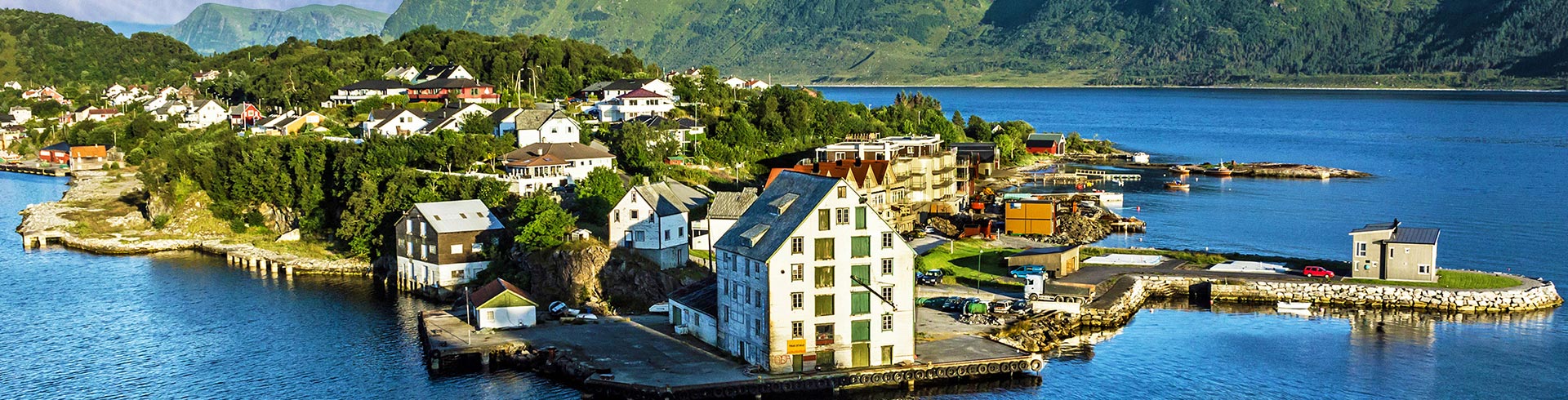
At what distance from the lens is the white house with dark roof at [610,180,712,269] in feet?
192

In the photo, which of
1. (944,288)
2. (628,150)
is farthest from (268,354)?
(628,150)

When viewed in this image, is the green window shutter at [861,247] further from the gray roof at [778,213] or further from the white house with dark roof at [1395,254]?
the white house with dark roof at [1395,254]

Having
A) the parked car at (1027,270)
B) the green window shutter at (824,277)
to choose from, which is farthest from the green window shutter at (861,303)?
the parked car at (1027,270)

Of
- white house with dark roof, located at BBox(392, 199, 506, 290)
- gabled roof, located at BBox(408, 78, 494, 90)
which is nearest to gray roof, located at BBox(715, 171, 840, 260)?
white house with dark roof, located at BBox(392, 199, 506, 290)

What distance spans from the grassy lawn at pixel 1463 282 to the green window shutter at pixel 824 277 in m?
27.0


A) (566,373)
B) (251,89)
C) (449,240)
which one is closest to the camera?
(566,373)

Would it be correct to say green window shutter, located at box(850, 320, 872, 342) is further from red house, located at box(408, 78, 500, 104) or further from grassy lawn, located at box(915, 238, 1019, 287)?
red house, located at box(408, 78, 500, 104)

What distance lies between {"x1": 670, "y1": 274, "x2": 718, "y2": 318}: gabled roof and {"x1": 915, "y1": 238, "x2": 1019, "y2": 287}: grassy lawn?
49.0 feet

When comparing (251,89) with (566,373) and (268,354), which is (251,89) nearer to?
(268,354)

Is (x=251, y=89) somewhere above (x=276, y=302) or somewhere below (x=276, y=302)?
above

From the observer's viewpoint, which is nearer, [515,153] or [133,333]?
[133,333]

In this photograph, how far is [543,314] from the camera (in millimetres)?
52875

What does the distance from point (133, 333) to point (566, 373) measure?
2088 centimetres

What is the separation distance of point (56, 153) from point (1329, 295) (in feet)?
385
